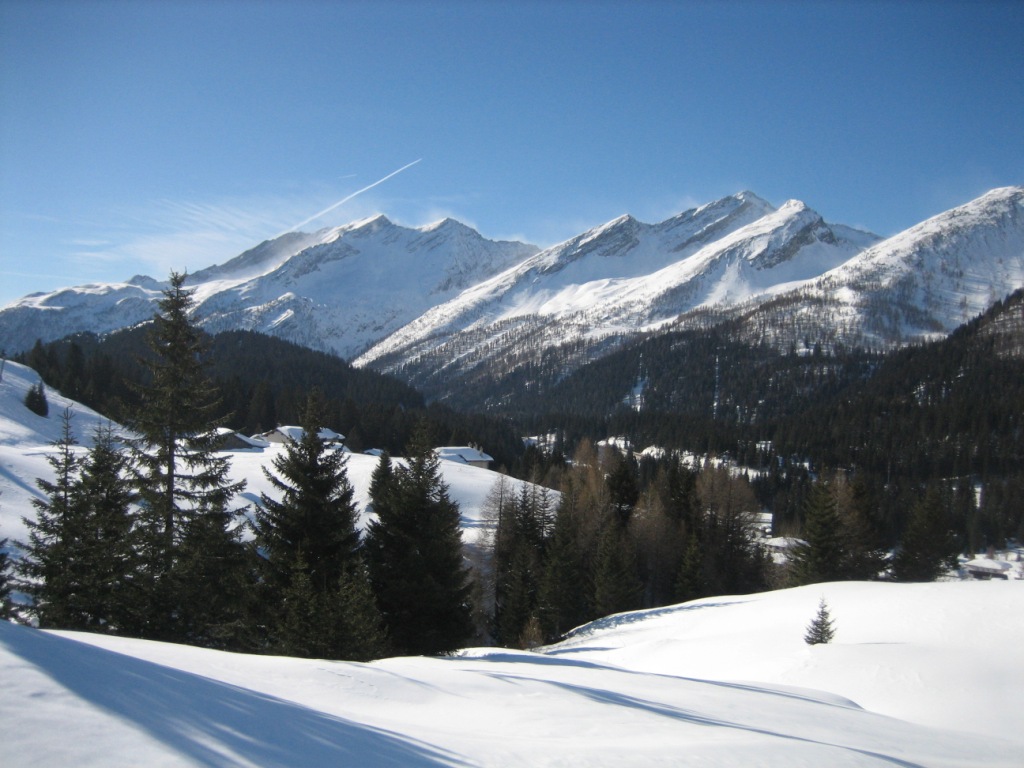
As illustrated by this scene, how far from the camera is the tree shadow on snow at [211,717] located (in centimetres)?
423

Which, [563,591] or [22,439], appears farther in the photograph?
[22,439]

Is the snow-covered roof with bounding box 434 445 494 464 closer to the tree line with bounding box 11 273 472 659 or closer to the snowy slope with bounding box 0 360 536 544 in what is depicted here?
the snowy slope with bounding box 0 360 536 544

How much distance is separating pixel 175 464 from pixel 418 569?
24.2ft

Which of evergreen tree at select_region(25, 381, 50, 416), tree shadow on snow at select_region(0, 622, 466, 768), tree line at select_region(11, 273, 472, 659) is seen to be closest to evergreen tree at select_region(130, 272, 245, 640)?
tree line at select_region(11, 273, 472, 659)

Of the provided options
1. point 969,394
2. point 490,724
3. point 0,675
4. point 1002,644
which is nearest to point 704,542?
point 1002,644

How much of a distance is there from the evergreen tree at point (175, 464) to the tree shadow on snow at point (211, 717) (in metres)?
9.01

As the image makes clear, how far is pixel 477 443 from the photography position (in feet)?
324

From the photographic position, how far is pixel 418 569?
56.2 ft

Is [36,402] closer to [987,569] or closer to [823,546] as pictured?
[823,546]

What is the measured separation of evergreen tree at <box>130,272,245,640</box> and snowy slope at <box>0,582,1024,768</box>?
5845 mm

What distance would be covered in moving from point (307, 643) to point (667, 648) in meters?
14.2

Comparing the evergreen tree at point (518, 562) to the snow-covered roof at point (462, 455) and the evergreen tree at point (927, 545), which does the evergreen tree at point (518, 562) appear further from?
the snow-covered roof at point (462, 455)

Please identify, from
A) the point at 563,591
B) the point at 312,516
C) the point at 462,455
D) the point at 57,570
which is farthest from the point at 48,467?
the point at 462,455

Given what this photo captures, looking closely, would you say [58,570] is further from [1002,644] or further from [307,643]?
[1002,644]
